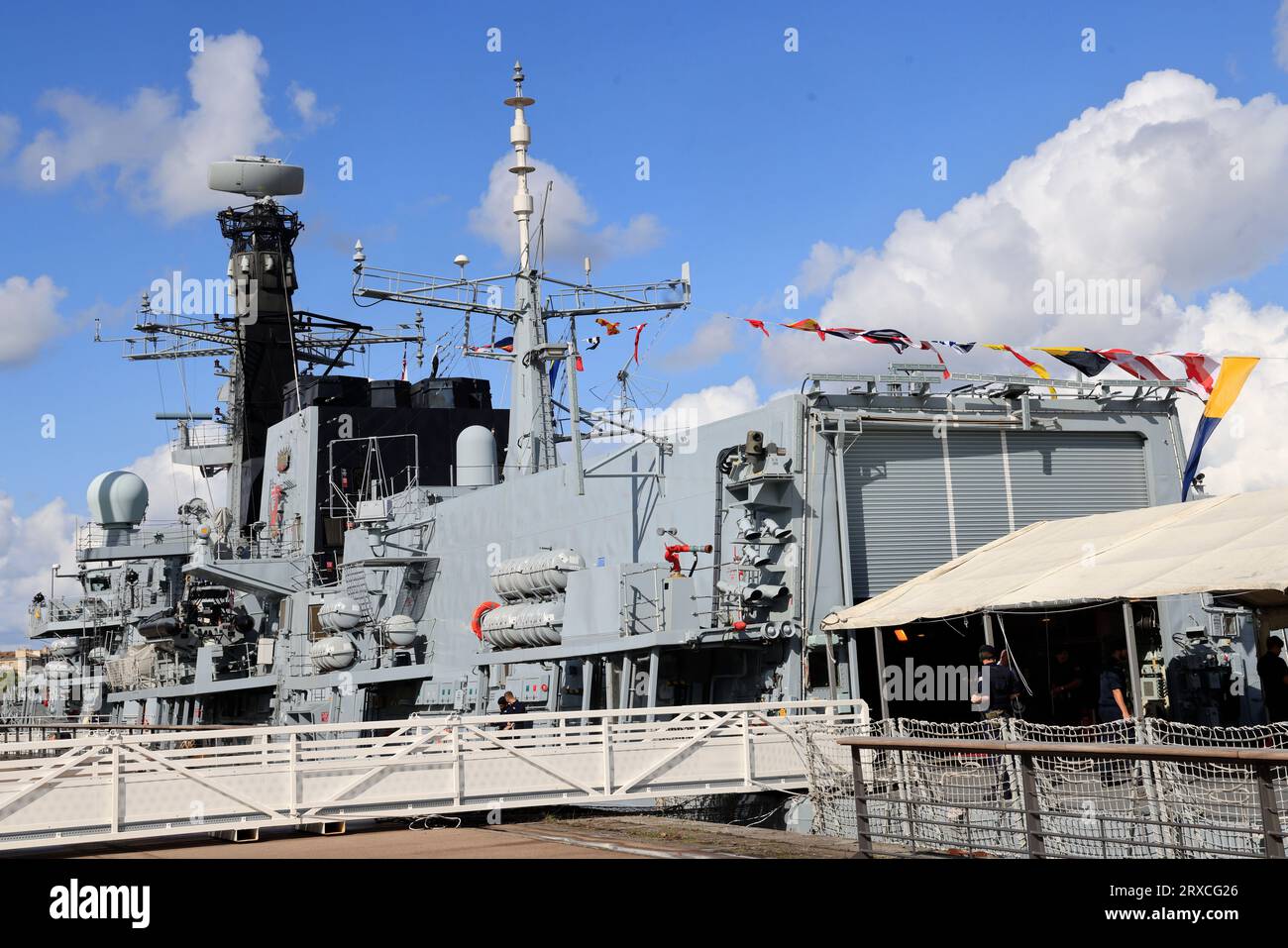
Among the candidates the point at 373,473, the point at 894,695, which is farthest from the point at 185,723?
the point at 894,695

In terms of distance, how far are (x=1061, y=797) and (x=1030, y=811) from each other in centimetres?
375

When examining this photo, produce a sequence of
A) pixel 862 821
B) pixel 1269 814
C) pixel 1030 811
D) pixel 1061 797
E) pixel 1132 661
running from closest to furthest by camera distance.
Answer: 1. pixel 1269 814
2. pixel 1030 811
3. pixel 862 821
4. pixel 1061 797
5. pixel 1132 661

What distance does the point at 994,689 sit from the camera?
46.5 feet

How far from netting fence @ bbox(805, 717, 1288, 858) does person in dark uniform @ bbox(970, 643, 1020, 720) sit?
0.22 metres

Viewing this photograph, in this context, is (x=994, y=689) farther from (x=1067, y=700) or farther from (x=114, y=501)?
(x=114, y=501)

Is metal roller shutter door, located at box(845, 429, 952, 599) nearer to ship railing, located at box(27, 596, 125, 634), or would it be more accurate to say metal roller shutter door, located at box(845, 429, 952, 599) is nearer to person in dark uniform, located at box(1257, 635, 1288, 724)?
person in dark uniform, located at box(1257, 635, 1288, 724)

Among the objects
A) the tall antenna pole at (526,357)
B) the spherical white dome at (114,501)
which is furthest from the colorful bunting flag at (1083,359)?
the spherical white dome at (114,501)

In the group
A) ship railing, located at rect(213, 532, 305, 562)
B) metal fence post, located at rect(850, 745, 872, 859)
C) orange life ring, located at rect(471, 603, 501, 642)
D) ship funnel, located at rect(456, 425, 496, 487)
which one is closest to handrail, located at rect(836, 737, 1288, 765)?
metal fence post, located at rect(850, 745, 872, 859)

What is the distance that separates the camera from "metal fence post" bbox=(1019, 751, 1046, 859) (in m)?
8.63

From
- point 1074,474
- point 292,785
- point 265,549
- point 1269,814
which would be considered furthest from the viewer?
point 265,549

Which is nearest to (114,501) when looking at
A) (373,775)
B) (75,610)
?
(75,610)

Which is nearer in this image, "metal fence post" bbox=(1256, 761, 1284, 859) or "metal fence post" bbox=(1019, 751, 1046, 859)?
"metal fence post" bbox=(1256, 761, 1284, 859)

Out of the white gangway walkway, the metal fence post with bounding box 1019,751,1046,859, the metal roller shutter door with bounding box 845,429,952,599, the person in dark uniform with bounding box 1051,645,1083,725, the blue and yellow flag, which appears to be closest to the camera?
the metal fence post with bounding box 1019,751,1046,859

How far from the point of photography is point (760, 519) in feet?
61.4
